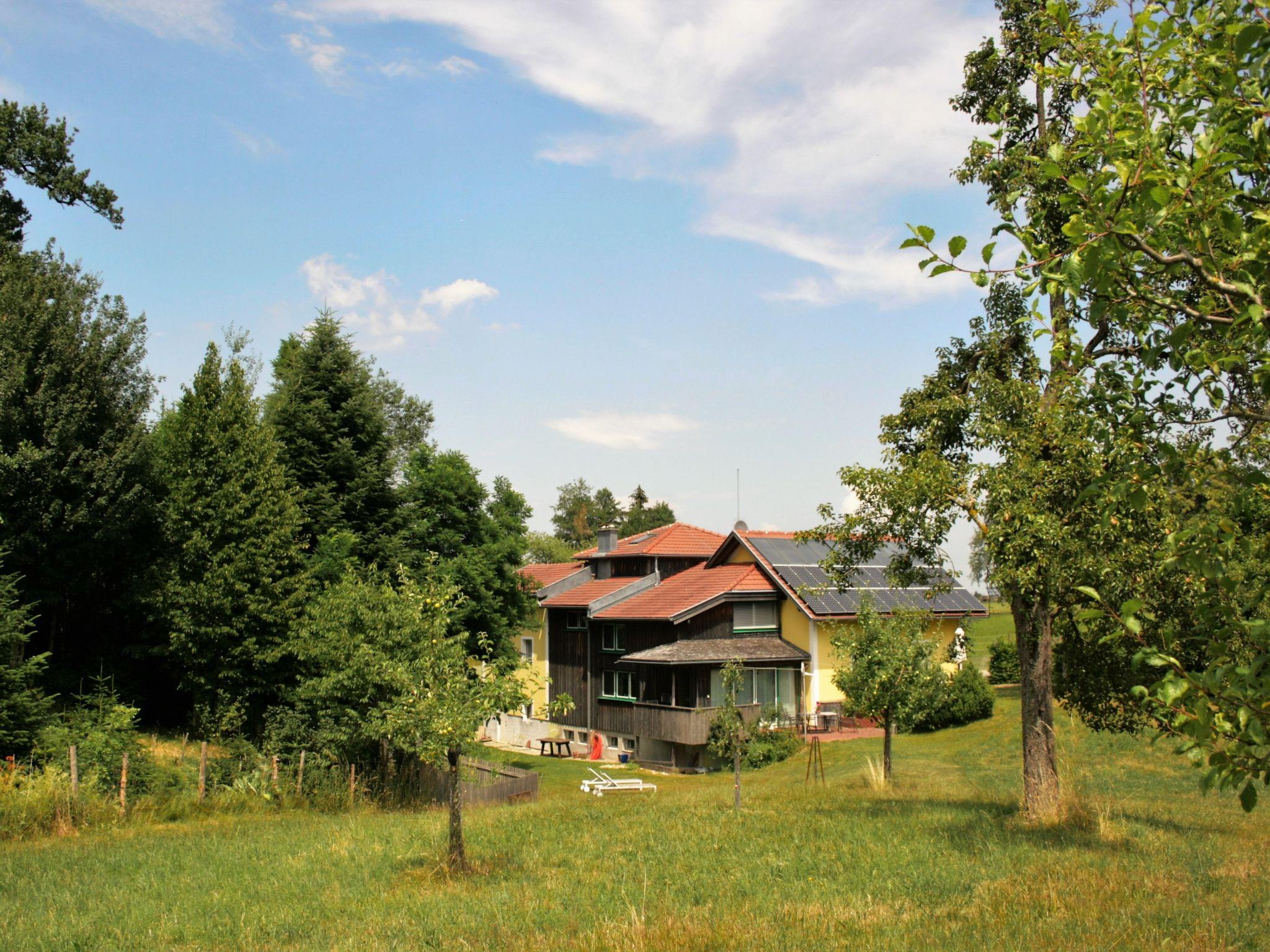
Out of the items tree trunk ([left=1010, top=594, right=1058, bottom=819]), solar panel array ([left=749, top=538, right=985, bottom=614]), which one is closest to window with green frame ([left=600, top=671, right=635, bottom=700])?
solar panel array ([left=749, top=538, right=985, bottom=614])

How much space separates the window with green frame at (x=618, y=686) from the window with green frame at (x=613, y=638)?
3.60 feet

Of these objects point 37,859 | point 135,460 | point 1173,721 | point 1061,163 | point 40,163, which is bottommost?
point 37,859

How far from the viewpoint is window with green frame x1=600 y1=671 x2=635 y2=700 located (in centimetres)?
3981

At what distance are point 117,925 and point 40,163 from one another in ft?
89.0

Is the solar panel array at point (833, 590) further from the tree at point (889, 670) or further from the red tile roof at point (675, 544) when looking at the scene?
the tree at point (889, 670)

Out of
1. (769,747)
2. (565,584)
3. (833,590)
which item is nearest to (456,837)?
(769,747)

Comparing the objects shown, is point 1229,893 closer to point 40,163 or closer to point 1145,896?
point 1145,896

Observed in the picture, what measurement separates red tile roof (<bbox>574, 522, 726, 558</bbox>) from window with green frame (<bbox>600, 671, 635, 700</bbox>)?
22.2 feet

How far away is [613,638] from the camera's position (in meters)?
41.5

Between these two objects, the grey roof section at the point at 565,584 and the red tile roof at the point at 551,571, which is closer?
the grey roof section at the point at 565,584

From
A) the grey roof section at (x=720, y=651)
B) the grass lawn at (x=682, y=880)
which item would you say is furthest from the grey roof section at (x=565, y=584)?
the grass lawn at (x=682, y=880)

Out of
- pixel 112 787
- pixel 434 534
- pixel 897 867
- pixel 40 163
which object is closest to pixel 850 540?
pixel 897 867

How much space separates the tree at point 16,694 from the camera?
19.0m

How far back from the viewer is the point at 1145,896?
9.51 metres
